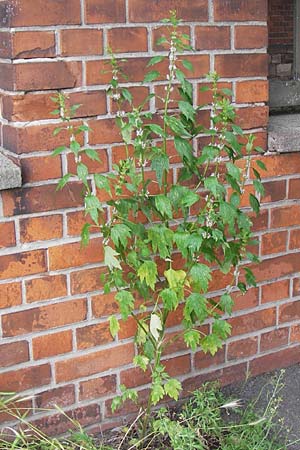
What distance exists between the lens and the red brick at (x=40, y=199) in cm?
217

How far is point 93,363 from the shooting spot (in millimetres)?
2416

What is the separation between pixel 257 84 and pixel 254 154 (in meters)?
0.26

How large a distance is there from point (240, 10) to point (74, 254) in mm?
1050

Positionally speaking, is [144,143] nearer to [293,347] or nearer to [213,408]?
[213,408]

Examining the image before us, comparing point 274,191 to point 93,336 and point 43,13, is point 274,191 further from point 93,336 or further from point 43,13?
point 43,13

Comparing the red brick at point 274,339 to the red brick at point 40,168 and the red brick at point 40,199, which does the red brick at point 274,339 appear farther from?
the red brick at point 40,168

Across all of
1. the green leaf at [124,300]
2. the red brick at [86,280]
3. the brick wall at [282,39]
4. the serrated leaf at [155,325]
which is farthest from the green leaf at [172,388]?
the brick wall at [282,39]

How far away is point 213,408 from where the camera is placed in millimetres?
2471

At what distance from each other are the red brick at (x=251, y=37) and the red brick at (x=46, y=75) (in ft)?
2.08

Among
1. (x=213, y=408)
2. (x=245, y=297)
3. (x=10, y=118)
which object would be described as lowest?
(x=213, y=408)

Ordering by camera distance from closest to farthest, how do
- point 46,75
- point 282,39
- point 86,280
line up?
point 46,75, point 86,280, point 282,39

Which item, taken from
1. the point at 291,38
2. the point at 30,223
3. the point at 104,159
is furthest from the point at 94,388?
the point at 291,38

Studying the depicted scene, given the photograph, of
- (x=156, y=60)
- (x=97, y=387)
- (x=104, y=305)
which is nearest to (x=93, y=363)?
(x=97, y=387)

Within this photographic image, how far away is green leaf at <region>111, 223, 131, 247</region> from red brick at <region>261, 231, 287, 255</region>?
84 centimetres
